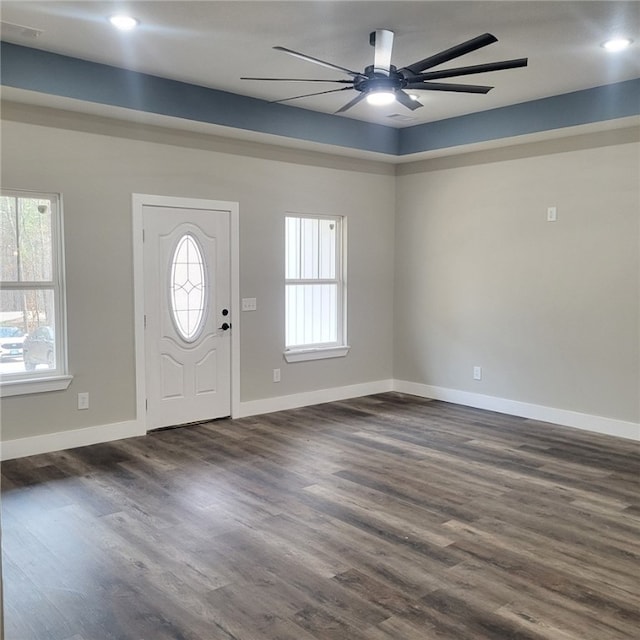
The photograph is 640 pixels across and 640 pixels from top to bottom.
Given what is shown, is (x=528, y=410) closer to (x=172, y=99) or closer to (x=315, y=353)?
(x=315, y=353)

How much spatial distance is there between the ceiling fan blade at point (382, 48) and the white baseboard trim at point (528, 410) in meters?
3.53

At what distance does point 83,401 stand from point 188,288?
1.30m

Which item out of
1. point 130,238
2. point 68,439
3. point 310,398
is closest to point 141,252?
point 130,238

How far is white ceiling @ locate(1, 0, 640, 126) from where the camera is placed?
10.9 feet

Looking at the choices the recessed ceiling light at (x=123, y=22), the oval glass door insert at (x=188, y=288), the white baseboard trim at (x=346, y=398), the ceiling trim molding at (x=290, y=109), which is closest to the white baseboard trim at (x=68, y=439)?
the white baseboard trim at (x=346, y=398)

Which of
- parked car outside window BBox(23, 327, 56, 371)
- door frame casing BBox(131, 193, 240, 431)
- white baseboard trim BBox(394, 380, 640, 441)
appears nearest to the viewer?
parked car outside window BBox(23, 327, 56, 371)

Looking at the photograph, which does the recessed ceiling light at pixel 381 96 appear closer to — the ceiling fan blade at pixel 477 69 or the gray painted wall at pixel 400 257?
the ceiling fan blade at pixel 477 69

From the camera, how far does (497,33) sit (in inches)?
144

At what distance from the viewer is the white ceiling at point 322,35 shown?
131 inches

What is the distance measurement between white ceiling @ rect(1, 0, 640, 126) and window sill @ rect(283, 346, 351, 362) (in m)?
2.57

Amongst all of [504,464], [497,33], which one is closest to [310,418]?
[504,464]

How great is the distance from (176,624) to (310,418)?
3.37 metres

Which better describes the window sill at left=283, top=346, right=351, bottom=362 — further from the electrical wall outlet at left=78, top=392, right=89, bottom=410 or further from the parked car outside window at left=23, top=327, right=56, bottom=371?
the parked car outside window at left=23, top=327, right=56, bottom=371

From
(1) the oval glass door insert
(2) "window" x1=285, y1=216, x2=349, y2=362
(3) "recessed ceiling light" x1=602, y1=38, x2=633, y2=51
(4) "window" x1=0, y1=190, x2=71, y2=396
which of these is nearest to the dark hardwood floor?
(4) "window" x1=0, y1=190, x2=71, y2=396
